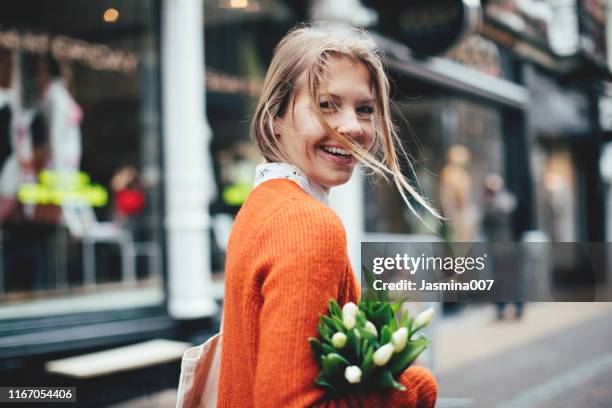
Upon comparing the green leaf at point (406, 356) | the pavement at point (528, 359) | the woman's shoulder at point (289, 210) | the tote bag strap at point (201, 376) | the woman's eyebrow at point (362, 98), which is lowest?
the pavement at point (528, 359)

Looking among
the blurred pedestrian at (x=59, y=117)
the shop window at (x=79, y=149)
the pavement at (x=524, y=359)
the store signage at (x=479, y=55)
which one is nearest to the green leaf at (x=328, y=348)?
the pavement at (x=524, y=359)

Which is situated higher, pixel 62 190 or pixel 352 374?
pixel 62 190

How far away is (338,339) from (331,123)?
49cm

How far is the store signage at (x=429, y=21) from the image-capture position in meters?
7.21

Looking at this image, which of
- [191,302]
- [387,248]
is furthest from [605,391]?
[387,248]

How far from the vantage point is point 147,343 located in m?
5.22

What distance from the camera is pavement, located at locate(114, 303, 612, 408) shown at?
17.5 feet

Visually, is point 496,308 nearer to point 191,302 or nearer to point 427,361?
point 427,361

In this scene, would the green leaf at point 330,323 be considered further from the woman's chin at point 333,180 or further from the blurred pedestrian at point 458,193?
the blurred pedestrian at point 458,193

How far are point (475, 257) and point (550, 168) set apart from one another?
521 inches

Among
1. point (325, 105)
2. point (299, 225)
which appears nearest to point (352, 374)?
point (299, 225)

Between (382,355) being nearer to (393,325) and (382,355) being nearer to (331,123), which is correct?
(393,325)

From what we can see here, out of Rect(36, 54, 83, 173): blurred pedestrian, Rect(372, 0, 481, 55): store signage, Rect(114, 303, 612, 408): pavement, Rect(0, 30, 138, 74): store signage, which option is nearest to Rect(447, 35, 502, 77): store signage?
Rect(372, 0, 481, 55): store signage

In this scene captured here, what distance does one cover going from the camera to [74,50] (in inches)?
279
